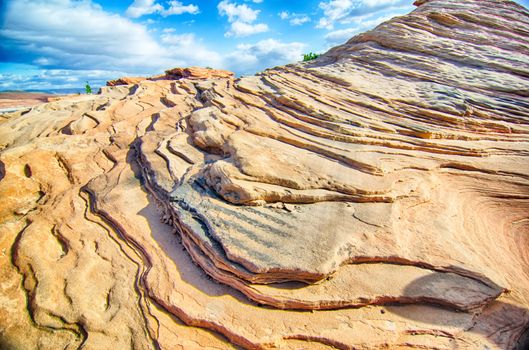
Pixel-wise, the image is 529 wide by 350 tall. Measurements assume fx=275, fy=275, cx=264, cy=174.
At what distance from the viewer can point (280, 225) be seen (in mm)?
4242

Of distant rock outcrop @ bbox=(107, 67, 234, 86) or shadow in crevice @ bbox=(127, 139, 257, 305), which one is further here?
distant rock outcrop @ bbox=(107, 67, 234, 86)

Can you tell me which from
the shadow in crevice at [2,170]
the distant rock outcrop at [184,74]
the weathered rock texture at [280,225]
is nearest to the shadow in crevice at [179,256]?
the weathered rock texture at [280,225]

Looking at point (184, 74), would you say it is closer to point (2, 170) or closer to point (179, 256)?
point (2, 170)

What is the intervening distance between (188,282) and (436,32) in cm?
1374

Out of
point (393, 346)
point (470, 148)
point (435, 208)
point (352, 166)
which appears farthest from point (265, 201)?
point (470, 148)

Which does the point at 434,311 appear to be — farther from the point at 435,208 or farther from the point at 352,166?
the point at 352,166

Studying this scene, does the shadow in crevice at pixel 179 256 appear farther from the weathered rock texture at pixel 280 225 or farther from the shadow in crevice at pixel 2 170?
the shadow in crevice at pixel 2 170

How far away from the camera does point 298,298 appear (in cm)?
339

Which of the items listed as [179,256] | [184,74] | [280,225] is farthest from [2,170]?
[184,74]

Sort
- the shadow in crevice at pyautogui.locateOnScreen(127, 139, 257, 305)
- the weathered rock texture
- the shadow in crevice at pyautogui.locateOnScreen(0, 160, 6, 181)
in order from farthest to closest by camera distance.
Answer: the shadow in crevice at pyautogui.locateOnScreen(0, 160, 6, 181)
the shadow in crevice at pyautogui.locateOnScreen(127, 139, 257, 305)
the weathered rock texture

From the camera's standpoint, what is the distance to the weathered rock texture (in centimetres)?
331

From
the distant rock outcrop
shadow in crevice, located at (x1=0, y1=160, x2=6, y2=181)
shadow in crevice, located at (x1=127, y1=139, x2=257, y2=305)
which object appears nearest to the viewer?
shadow in crevice, located at (x1=127, y1=139, x2=257, y2=305)

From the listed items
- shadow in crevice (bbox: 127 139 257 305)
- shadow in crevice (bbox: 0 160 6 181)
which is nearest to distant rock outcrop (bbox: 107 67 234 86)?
shadow in crevice (bbox: 0 160 6 181)

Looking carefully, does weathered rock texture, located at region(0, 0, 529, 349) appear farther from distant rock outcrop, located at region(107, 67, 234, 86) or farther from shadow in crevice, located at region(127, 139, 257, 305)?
distant rock outcrop, located at region(107, 67, 234, 86)
